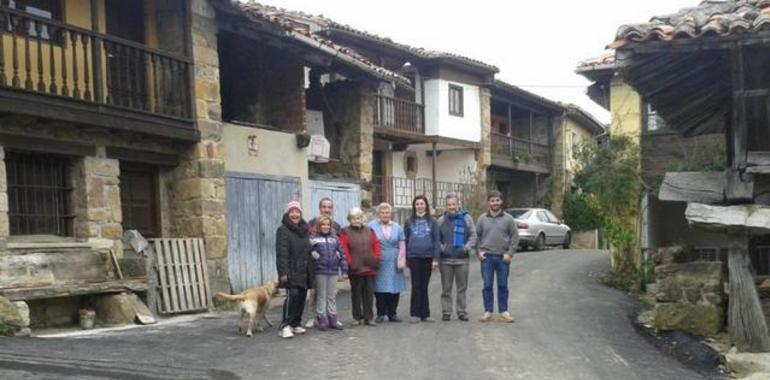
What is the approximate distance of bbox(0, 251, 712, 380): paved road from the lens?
21.6 ft

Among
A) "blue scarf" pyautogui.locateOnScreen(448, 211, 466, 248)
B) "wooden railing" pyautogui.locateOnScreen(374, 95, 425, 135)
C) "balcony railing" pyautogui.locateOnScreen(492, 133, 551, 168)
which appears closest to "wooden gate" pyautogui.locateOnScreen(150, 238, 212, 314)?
"blue scarf" pyautogui.locateOnScreen(448, 211, 466, 248)

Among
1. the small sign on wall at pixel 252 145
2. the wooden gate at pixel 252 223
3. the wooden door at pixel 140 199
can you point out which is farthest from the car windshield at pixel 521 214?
the wooden door at pixel 140 199

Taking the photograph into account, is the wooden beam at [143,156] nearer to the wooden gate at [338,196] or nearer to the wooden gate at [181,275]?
the wooden gate at [181,275]

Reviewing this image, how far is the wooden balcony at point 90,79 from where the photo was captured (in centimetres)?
904

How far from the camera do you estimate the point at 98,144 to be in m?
10.4

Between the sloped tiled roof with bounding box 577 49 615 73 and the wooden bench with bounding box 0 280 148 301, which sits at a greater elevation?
the sloped tiled roof with bounding box 577 49 615 73

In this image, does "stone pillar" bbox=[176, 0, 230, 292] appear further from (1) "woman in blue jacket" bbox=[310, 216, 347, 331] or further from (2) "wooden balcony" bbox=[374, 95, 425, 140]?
(2) "wooden balcony" bbox=[374, 95, 425, 140]

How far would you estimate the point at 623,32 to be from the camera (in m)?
7.12

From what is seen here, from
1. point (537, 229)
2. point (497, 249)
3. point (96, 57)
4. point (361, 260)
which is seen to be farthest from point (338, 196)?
point (537, 229)

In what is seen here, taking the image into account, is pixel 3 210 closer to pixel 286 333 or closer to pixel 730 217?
pixel 286 333

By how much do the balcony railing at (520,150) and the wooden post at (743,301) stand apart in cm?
2094

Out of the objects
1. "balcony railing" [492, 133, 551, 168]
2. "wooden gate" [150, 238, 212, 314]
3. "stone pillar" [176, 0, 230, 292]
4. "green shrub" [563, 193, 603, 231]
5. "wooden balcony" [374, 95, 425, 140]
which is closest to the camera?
"wooden gate" [150, 238, 212, 314]

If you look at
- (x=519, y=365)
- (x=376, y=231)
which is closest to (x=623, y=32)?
(x=519, y=365)

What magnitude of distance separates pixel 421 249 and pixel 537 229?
1615 cm
